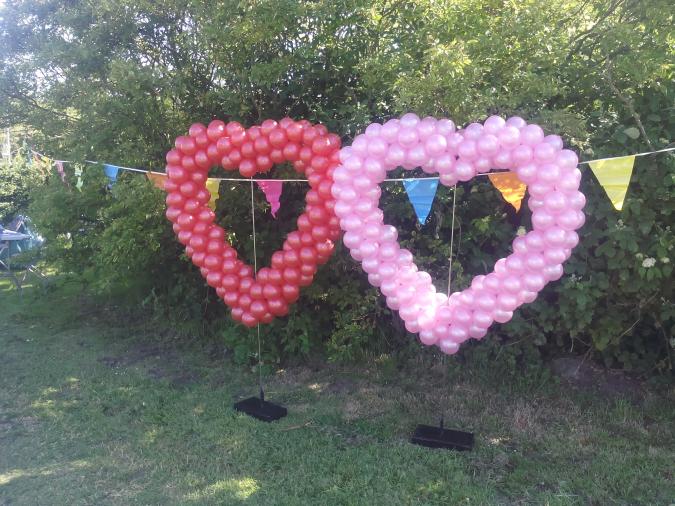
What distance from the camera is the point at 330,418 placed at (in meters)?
4.58

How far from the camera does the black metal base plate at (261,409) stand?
4613 mm

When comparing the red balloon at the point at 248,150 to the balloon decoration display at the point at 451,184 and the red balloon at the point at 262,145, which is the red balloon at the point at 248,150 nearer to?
the red balloon at the point at 262,145

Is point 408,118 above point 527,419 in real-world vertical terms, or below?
above

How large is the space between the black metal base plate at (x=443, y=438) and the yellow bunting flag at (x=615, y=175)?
76.0 inches

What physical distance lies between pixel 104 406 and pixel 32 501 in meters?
1.47

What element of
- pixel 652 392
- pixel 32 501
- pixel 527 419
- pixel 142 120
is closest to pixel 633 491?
Answer: pixel 527 419

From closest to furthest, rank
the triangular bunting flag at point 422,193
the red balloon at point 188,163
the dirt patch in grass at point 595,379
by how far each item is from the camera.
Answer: the triangular bunting flag at point 422,193, the red balloon at point 188,163, the dirt patch in grass at point 595,379

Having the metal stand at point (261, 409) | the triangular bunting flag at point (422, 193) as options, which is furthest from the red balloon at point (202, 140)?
the triangular bunting flag at point (422, 193)

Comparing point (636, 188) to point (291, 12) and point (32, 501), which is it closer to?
point (291, 12)

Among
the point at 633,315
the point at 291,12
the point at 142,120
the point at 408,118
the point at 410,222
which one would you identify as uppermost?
the point at 291,12

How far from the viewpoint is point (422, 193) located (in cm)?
390

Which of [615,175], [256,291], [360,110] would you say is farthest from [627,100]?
[256,291]

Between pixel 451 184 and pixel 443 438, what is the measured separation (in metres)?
1.84

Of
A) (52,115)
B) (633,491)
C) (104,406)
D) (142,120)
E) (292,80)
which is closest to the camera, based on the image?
(633,491)
